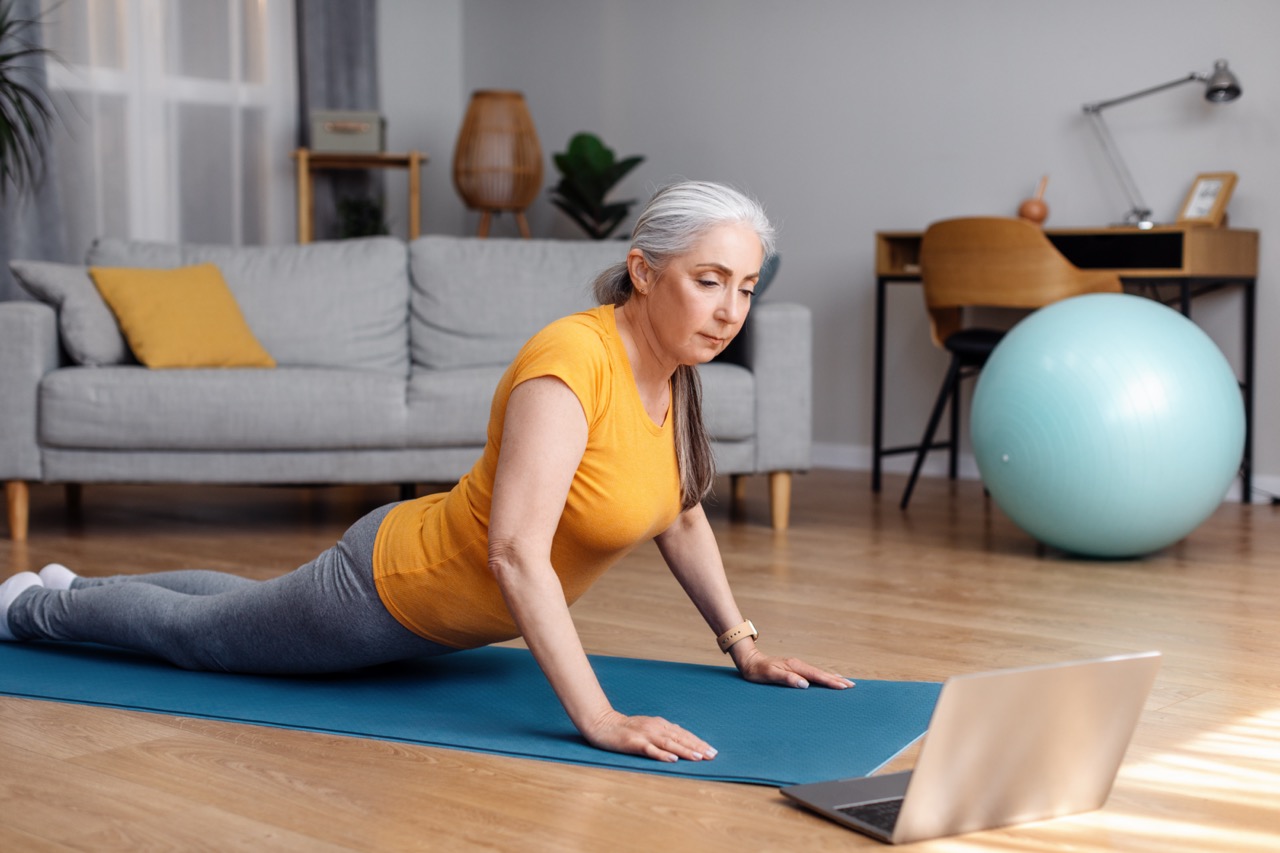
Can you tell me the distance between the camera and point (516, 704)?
6.63 feet

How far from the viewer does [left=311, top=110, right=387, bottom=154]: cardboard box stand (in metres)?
5.61

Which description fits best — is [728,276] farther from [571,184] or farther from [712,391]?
[571,184]

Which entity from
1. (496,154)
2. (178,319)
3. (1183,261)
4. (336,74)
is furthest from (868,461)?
(336,74)

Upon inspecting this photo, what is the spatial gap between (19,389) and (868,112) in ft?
10.2

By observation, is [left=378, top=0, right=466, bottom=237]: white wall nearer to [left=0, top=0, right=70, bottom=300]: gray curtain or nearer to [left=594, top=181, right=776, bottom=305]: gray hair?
[left=0, top=0, right=70, bottom=300]: gray curtain

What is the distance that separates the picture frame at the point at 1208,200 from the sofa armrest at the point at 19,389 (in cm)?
329

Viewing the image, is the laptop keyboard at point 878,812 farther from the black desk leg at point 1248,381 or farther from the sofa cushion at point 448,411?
the black desk leg at point 1248,381

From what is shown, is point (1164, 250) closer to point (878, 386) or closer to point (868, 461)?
point (878, 386)

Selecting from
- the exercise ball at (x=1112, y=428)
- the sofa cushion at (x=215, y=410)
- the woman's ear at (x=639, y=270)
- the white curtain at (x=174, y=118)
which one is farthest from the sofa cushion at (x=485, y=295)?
the woman's ear at (x=639, y=270)

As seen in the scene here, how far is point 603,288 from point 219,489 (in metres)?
3.22

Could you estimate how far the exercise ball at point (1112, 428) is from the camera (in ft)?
10.1

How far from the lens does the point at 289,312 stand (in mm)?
4219

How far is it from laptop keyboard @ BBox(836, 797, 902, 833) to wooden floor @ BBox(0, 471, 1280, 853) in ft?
0.11

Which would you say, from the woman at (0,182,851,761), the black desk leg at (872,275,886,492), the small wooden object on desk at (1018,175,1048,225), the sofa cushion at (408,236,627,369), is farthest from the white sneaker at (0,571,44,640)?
the small wooden object on desk at (1018,175,1048,225)
